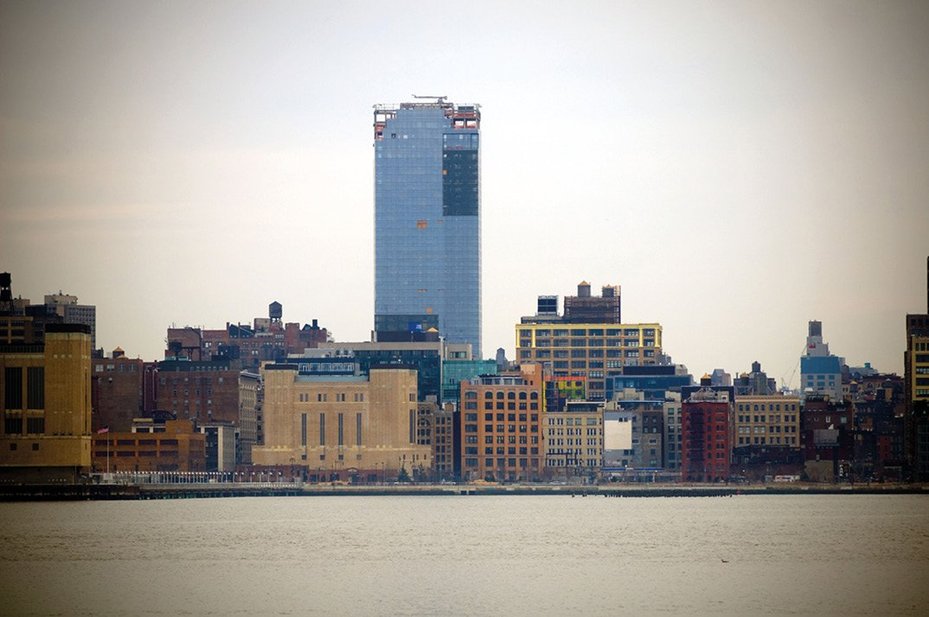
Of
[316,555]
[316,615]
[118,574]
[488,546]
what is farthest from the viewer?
[488,546]

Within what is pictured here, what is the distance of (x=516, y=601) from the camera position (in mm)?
139875

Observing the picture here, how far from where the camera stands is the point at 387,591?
146625 mm

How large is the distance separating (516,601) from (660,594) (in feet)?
33.2

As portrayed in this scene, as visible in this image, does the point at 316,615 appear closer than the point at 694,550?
Yes

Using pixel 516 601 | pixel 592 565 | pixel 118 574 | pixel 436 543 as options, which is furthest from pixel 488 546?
pixel 516 601

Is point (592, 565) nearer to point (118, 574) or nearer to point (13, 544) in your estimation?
point (118, 574)

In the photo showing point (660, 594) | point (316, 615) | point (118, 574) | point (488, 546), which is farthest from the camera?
point (488, 546)

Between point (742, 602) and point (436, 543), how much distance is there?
2285 inches

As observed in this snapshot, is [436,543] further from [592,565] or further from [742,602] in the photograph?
[742,602]

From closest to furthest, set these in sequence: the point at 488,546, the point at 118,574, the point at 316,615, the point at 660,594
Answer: the point at 316,615 < the point at 660,594 < the point at 118,574 < the point at 488,546

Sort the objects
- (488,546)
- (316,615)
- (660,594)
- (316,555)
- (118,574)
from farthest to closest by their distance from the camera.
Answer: (488,546), (316,555), (118,574), (660,594), (316,615)

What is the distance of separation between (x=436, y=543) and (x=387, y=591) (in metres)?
48.1

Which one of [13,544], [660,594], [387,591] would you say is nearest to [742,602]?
[660,594]

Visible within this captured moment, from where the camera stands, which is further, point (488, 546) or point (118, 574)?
point (488, 546)
